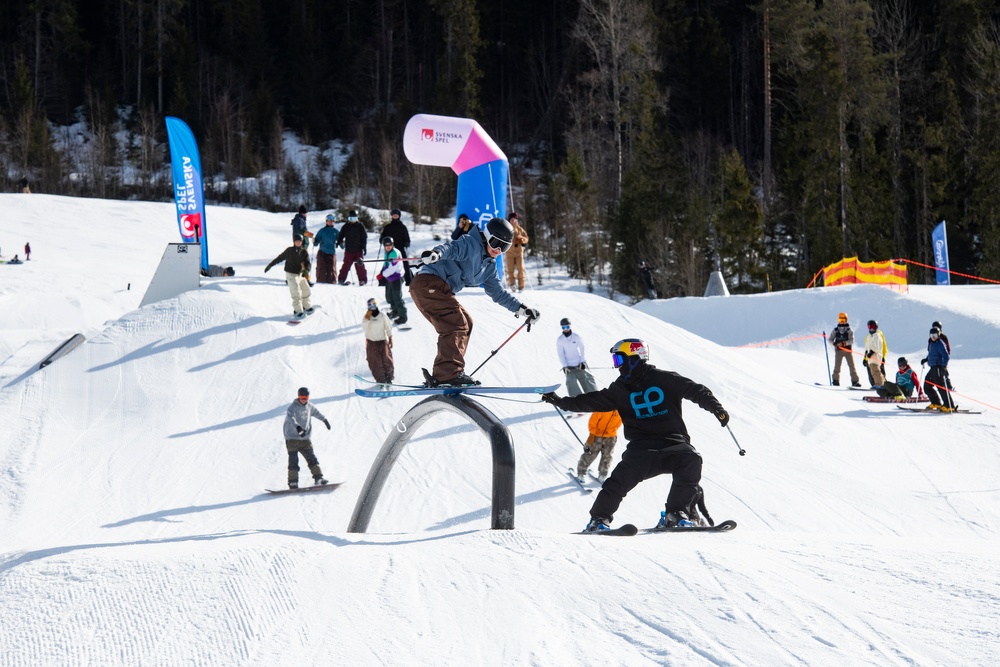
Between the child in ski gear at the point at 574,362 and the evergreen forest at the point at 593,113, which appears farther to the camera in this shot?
the evergreen forest at the point at 593,113

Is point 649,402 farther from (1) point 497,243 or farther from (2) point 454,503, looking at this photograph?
(2) point 454,503

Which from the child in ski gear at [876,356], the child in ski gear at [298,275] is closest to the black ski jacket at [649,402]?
the child in ski gear at [298,275]

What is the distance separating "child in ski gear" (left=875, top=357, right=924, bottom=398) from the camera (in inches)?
582

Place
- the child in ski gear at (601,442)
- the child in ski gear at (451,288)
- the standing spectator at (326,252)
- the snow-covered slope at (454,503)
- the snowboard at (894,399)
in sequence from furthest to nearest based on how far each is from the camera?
1. the standing spectator at (326,252)
2. the snowboard at (894,399)
3. the child in ski gear at (601,442)
4. the child in ski gear at (451,288)
5. the snow-covered slope at (454,503)

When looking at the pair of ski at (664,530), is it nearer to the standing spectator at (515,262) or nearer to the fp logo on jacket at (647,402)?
the fp logo on jacket at (647,402)

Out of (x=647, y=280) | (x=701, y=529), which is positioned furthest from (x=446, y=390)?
(x=647, y=280)

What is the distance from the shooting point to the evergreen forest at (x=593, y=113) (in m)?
32.0

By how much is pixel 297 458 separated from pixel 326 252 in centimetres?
720

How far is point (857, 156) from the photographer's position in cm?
3362

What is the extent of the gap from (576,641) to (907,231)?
36.3 meters

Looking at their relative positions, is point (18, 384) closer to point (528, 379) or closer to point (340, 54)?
point (528, 379)

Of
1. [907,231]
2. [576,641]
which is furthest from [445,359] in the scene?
[907,231]

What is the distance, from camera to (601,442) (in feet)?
32.3

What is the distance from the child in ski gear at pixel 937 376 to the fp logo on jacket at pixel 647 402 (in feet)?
32.9
